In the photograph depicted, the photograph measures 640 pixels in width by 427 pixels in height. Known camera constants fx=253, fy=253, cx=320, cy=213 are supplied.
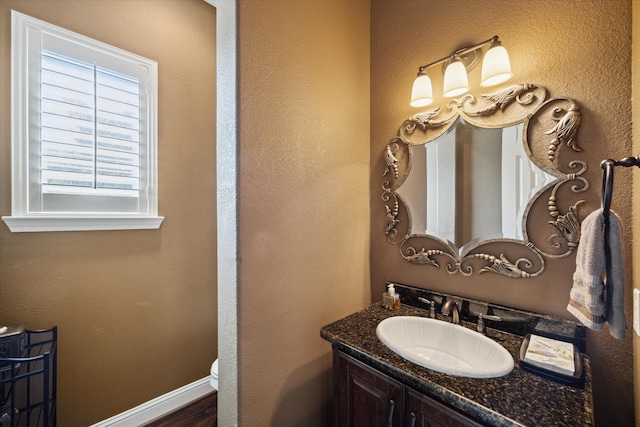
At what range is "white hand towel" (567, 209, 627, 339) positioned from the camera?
0.67 m

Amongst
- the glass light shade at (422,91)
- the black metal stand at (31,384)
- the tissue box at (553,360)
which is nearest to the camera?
the tissue box at (553,360)

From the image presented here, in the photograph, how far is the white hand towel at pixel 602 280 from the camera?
0.67 metres

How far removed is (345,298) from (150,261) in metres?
1.36

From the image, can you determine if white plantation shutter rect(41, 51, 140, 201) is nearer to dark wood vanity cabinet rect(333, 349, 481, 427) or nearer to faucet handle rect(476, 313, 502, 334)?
dark wood vanity cabinet rect(333, 349, 481, 427)

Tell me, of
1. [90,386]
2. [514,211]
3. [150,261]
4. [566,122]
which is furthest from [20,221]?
[566,122]

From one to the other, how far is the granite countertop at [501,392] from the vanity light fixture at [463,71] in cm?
111

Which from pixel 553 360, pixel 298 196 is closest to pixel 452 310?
pixel 553 360

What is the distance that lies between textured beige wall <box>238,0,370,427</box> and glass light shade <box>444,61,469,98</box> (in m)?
0.50

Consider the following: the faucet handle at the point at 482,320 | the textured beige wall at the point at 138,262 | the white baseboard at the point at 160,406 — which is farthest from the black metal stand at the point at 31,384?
the faucet handle at the point at 482,320

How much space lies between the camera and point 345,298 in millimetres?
1462

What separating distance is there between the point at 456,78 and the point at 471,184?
503 millimetres

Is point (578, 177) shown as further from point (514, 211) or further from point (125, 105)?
point (125, 105)

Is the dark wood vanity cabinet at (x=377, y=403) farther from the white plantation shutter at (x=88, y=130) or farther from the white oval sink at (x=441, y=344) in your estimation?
the white plantation shutter at (x=88, y=130)

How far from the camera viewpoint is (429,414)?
799mm
